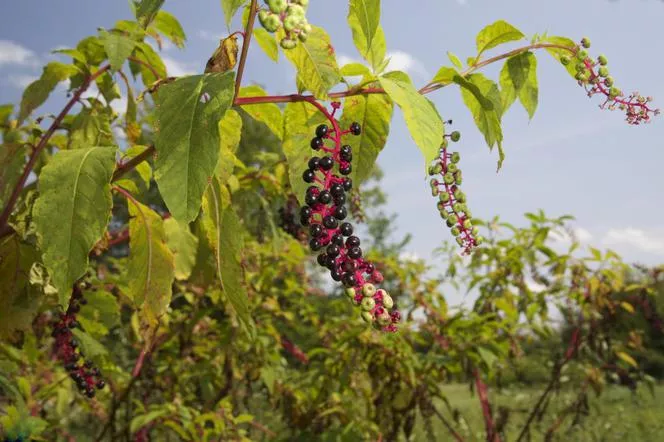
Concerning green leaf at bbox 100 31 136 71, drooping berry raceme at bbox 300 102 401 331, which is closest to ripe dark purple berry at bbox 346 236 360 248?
drooping berry raceme at bbox 300 102 401 331

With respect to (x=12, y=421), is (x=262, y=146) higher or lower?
higher

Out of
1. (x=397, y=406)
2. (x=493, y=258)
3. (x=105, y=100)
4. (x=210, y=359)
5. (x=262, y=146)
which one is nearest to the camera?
(x=105, y=100)

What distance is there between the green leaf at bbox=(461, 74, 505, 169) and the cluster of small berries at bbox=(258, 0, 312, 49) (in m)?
0.56

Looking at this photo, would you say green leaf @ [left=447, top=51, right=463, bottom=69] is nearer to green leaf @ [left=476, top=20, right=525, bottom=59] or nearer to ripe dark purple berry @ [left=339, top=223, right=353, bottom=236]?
green leaf @ [left=476, top=20, right=525, bottom=59]

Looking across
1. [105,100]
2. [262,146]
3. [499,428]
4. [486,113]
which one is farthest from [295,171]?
[262,146]

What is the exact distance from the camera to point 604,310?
4457 mm

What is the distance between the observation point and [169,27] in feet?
7.91

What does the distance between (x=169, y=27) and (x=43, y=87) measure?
556 mm

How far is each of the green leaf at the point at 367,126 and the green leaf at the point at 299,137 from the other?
71mm

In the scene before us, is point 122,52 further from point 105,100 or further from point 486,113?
point 486,113

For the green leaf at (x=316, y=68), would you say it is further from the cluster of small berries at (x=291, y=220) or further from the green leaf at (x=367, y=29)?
the cluster of small berries at (x=291, y=220)

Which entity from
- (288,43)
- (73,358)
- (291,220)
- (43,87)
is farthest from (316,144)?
(291,220)

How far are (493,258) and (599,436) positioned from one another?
14.2ft

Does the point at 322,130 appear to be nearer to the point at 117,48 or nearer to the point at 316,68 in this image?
the point at 316,68
